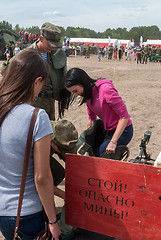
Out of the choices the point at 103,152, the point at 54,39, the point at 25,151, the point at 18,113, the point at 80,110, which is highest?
the point at 54,39

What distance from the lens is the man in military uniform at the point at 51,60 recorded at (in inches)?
123

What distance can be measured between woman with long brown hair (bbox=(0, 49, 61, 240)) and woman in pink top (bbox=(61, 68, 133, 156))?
3.49ft

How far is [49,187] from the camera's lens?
1372 mm

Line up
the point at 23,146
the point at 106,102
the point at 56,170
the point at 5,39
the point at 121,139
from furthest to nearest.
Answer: the point at 5,39
the point at 121,139
the point at 106,102
the point at 56,170
the point at 23,146

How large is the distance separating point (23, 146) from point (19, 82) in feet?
1.02

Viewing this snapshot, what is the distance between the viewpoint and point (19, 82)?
1314 millimetres

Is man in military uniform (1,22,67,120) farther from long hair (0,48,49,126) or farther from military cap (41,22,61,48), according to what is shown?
long hair (0,48,49,126)

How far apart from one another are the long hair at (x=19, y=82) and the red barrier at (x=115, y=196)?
27.3 inches

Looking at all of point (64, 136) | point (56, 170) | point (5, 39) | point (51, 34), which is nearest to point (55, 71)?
point (51, 34)

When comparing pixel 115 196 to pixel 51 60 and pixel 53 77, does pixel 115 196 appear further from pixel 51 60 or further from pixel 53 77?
pixel 51 60

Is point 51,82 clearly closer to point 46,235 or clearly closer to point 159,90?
point 46,235

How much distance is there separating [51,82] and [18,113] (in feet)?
6.87

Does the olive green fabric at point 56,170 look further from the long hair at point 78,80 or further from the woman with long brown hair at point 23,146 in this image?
the woman with long brown hair at point 23,146

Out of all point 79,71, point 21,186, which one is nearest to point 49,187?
point 21,186
